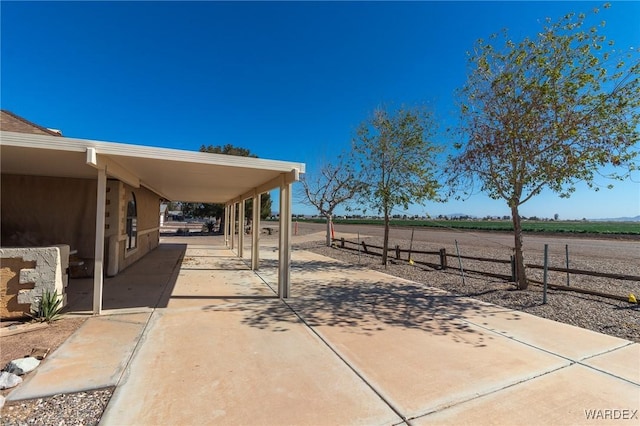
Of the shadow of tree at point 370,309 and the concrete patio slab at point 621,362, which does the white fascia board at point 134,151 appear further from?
the concrete patio slab at point 621,362

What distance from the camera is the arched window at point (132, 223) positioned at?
10673mm

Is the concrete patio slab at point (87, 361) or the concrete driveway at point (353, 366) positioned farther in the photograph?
the concrete patio slab at point (87, 361)

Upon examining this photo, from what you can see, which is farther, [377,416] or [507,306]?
[507,306]

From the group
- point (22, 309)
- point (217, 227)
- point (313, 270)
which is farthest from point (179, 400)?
point (217, 227)

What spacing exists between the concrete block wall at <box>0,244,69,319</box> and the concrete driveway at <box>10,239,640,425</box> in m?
0.87

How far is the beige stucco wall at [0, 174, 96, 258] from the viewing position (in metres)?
7.86

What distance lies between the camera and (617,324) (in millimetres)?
5414

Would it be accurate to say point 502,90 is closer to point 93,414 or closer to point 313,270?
point 313,270

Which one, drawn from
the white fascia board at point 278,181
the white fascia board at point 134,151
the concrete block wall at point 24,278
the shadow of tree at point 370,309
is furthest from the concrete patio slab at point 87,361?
the white fascia board at point 278,181

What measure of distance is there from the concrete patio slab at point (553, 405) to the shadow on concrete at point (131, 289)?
516 cm

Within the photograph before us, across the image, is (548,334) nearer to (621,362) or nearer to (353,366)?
(621,362)

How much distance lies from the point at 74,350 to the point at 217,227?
32.1 metres

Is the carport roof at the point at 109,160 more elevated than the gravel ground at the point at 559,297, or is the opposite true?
the carport roof at the point at 109,160

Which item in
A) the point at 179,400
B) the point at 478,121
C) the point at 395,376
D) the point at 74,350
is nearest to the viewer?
the point at 179,400
